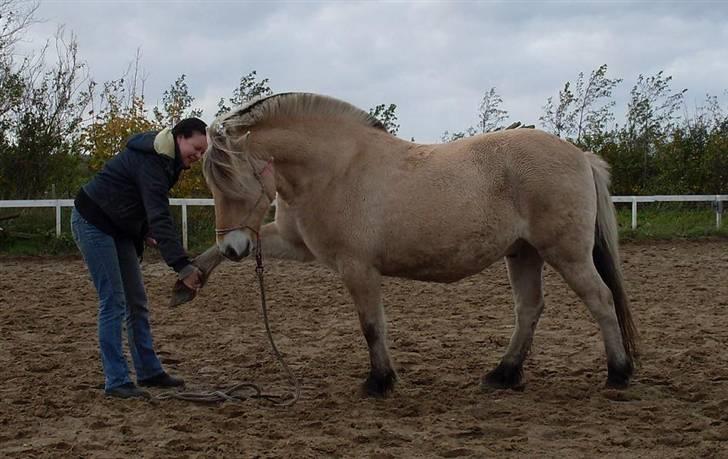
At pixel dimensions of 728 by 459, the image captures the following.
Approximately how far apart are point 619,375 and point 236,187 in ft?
9.24

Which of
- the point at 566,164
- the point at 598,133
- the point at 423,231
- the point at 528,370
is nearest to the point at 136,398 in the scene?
the point at 423,231

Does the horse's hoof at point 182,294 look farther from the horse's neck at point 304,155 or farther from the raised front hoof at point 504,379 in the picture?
the raised front hoof at point 504,379

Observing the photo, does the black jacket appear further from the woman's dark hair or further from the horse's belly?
the horse's belly

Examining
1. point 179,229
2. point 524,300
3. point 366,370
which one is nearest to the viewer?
point 524,300

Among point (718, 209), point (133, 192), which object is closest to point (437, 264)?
point (133, 192)

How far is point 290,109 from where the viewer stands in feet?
17.3

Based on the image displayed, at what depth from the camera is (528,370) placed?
19.8 ft

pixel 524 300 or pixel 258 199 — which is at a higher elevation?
pixel 258 199

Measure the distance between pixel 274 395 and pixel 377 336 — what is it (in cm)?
78

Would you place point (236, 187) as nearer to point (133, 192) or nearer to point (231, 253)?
point (231, 253)

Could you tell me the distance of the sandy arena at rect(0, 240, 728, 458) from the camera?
4082 mm

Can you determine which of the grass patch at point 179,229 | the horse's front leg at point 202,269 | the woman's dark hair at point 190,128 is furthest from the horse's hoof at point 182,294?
the grass patch at point 179,229

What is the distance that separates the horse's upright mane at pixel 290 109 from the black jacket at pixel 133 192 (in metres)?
0.47

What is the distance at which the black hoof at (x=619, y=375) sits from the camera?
17.4ft
